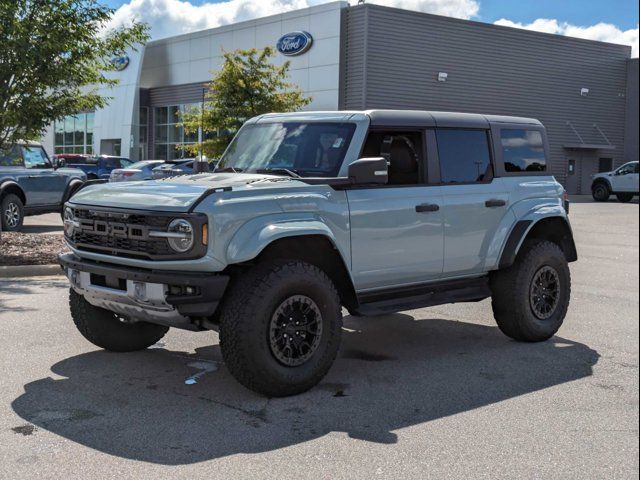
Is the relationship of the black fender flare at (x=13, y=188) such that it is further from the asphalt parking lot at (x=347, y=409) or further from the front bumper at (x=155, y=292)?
the front bumper at (x=155, y=292)

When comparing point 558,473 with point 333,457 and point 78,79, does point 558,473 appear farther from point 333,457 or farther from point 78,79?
point 78,79

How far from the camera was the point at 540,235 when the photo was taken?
24.2 ft

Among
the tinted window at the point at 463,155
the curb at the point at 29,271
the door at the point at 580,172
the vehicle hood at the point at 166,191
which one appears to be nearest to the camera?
the vehicle hood at the point at 166,191

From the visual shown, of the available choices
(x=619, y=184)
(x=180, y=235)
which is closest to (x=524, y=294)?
(x=180, y=235)

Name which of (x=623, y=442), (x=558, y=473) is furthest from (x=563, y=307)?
(x=558, y=473)

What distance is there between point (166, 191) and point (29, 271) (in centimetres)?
619

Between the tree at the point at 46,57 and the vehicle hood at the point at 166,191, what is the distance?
21.5ft

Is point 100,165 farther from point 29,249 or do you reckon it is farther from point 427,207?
point 427,207

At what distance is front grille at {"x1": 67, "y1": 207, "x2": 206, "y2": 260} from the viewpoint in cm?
507

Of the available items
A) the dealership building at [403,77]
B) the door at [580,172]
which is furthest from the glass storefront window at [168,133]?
the door at [580,172]

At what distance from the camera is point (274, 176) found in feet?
19.2

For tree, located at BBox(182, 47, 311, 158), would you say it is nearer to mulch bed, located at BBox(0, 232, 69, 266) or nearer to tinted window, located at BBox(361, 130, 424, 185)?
mulch bed, located at BBox(0, 232, 69, 266)

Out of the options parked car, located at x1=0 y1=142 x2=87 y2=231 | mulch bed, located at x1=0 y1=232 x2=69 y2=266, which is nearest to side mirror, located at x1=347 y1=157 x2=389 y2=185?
mulch bed, located at x1=0 y1=232 x2=69 y2=266

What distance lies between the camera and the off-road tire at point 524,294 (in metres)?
6.82
